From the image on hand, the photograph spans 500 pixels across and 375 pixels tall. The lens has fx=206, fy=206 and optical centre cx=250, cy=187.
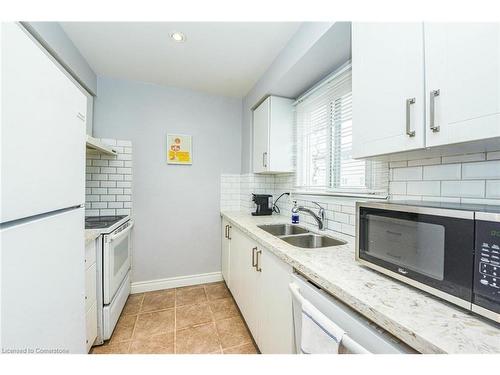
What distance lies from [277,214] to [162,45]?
201 centimetres

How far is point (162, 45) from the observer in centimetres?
174

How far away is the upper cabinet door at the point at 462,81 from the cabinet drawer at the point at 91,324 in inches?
85.2

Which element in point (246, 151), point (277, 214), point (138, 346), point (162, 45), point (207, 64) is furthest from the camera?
point (246, 151)

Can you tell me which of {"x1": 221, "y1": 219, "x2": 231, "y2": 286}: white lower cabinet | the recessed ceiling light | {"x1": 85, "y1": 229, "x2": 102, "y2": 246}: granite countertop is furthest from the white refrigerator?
{"x1": 221, "y1": 219, "x2": 231, "y2": 286}: white lower cabinet

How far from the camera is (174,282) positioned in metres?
2.49

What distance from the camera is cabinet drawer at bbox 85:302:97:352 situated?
141 centimetres

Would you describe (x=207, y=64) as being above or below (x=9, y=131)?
above

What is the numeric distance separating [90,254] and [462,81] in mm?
2115

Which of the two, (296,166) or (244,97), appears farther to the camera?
(244,97)
